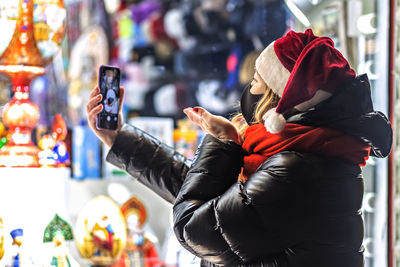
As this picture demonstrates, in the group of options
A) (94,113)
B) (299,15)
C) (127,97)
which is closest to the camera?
(94,113)

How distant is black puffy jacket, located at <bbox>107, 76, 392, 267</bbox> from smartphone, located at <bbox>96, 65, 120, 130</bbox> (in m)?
0.33

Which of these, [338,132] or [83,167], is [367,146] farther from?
[83,167]

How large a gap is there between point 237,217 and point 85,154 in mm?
986

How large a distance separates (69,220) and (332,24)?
1.07 metres

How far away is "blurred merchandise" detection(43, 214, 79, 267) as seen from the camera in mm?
1526

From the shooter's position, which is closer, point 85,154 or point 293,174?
point 293,174

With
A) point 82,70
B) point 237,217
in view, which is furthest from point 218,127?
point 82,70

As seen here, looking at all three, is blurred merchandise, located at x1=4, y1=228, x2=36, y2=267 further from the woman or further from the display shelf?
the woman

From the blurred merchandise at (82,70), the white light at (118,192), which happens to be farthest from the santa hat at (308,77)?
the blurred merchandise at (82,70)

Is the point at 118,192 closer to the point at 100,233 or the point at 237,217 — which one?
the point at 100,233

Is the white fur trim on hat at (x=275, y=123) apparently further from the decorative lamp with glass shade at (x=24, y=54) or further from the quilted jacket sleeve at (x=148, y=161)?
the decorative lamp with glass shade at (x=24, y=54)

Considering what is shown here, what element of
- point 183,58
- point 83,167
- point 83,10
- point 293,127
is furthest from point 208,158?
point 183,58

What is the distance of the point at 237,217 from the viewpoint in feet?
3.59

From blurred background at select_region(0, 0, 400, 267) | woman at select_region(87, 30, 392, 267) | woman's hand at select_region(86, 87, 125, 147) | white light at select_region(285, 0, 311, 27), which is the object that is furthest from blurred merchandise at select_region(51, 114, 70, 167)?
white light at select_region(285, 0, 311, 27)
